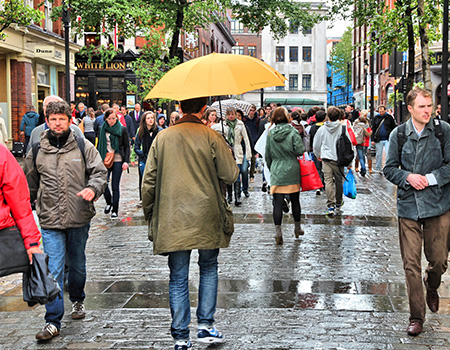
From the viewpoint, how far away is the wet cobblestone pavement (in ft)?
16.6

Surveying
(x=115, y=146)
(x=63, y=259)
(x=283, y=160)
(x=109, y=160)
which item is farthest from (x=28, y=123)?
(x=63, y=259)

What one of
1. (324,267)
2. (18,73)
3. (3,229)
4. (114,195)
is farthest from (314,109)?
(18,73)

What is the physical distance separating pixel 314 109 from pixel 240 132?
2.79m

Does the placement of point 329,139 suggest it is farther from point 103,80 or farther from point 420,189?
point 103,80

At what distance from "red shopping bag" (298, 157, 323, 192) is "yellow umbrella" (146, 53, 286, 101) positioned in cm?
438

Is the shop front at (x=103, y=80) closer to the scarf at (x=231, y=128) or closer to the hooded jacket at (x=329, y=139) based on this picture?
the scarf at (x=231, y=128)

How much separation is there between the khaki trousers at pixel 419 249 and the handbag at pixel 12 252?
2.96m

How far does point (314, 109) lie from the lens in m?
15.6

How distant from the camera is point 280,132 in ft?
30.1

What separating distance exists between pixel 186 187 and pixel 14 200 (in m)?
1.20

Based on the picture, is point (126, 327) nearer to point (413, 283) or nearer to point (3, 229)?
point (3, 229)

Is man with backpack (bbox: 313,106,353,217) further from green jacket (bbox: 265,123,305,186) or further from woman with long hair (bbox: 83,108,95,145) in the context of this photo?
woman with long hair (bbox: 83,108,95,145)

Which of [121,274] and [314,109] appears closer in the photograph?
[121,274]

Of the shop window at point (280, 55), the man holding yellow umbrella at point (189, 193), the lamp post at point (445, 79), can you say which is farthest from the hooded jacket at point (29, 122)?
the shop window at point (280, 55)
